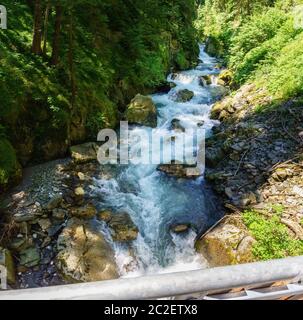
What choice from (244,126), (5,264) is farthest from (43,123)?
(244,126)

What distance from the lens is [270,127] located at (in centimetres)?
1116

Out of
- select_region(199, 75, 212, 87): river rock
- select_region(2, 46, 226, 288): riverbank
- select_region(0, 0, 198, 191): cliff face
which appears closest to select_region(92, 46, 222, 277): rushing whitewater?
select_region(2, 46, 226, 288): riverbank

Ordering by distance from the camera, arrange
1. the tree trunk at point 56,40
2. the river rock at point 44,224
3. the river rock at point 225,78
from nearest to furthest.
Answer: the river rock at point 44,224
the tree trunk at point 56,40
the river rock at point 225,78

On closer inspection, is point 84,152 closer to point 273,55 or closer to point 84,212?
point 84,212

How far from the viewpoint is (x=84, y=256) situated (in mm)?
6559

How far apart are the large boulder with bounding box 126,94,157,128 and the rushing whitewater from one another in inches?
129

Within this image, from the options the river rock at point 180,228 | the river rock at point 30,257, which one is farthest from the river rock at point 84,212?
the river rock at point 180,228

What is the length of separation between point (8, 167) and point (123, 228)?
10.9 feet

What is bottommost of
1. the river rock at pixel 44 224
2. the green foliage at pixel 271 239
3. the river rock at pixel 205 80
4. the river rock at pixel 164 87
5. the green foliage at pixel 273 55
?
the green foliage at pixel 271 239

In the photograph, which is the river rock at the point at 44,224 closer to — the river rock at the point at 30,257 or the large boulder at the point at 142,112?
the river rock at the point at 30,257

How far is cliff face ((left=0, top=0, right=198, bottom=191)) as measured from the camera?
29.7 ft

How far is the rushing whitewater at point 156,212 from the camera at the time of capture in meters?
7.19

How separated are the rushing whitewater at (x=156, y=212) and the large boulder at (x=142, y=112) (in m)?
3.28
